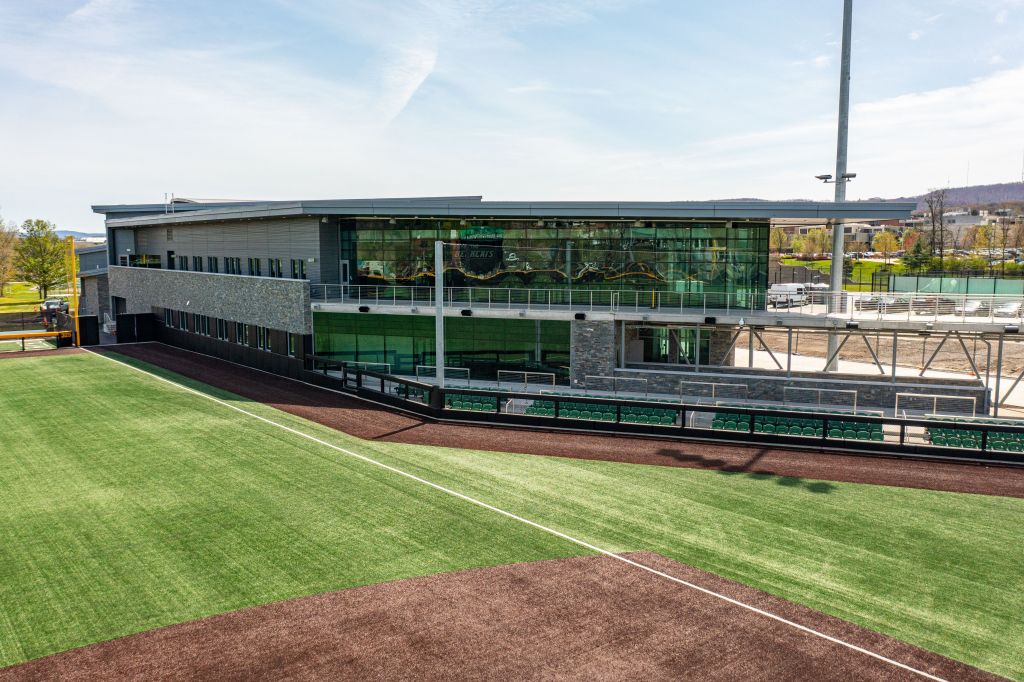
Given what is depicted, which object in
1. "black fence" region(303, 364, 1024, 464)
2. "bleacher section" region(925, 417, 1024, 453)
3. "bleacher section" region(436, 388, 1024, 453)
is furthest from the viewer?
"bleacher section" region(436, 388, 1024, 453)

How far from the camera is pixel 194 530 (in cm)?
1588

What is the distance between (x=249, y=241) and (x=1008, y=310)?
115 feet

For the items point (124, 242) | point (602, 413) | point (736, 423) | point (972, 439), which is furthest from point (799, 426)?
point (124, 242)

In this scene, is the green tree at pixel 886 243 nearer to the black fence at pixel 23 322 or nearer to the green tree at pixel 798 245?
the green tree at pixel 798 245

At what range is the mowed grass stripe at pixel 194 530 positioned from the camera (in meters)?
12.7

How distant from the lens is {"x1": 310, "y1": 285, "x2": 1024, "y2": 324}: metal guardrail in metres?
27.0

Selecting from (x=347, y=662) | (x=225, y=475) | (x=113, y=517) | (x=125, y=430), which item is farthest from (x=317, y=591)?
(x=125, y=430)

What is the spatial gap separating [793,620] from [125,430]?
21596mm

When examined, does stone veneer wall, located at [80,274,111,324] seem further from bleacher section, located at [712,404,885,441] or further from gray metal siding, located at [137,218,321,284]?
bleacher section, located at [712,404,885,441]

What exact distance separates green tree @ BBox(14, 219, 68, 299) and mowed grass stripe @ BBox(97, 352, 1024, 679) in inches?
3223

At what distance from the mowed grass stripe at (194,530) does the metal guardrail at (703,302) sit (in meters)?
11.3

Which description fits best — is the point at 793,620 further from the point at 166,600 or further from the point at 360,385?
the point at 360,385

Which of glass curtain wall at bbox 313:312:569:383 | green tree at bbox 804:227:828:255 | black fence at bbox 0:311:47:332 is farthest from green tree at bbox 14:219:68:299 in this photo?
green tree at bbox 804:227:828:255

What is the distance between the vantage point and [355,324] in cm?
3531
